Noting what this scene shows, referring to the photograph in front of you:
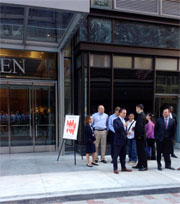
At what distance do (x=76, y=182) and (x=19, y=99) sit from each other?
4478 millimetres

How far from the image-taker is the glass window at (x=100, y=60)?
7.71 meters

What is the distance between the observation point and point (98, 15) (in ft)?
25.1

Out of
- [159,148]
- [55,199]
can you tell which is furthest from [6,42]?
[159,148]

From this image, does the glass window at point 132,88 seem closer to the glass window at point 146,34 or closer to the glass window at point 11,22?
the glass window at point 146,34

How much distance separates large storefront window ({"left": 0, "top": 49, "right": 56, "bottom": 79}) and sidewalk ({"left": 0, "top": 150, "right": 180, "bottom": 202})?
3.27 meters

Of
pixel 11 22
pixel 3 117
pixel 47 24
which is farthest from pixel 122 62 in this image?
pixel 3 117

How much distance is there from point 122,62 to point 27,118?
444 cm

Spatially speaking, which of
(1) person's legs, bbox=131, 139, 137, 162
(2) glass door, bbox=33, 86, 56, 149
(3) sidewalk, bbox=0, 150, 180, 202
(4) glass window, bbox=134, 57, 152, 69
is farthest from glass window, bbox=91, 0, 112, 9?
(3) sidewalk, bbox=0, 150, 180, 202

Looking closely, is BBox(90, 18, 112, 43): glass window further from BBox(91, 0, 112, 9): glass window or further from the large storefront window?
the large storefront window

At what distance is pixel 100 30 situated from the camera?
7.74 meters

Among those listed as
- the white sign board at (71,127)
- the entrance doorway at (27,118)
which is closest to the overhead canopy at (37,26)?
the entrance doorway at (27,118)

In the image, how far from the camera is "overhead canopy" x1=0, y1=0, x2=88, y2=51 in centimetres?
497

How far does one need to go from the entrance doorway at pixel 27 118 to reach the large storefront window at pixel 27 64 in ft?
1.45

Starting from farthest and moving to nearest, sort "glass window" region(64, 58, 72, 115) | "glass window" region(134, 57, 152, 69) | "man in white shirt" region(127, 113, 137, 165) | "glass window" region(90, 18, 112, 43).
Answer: "glass window" region(64, 58, 72, 115), "glass window" region(134, 57, 152, 69), "glass window" region(90, 18, 112, 43), "man in white shirt" region(127, 113, 137, 165)
